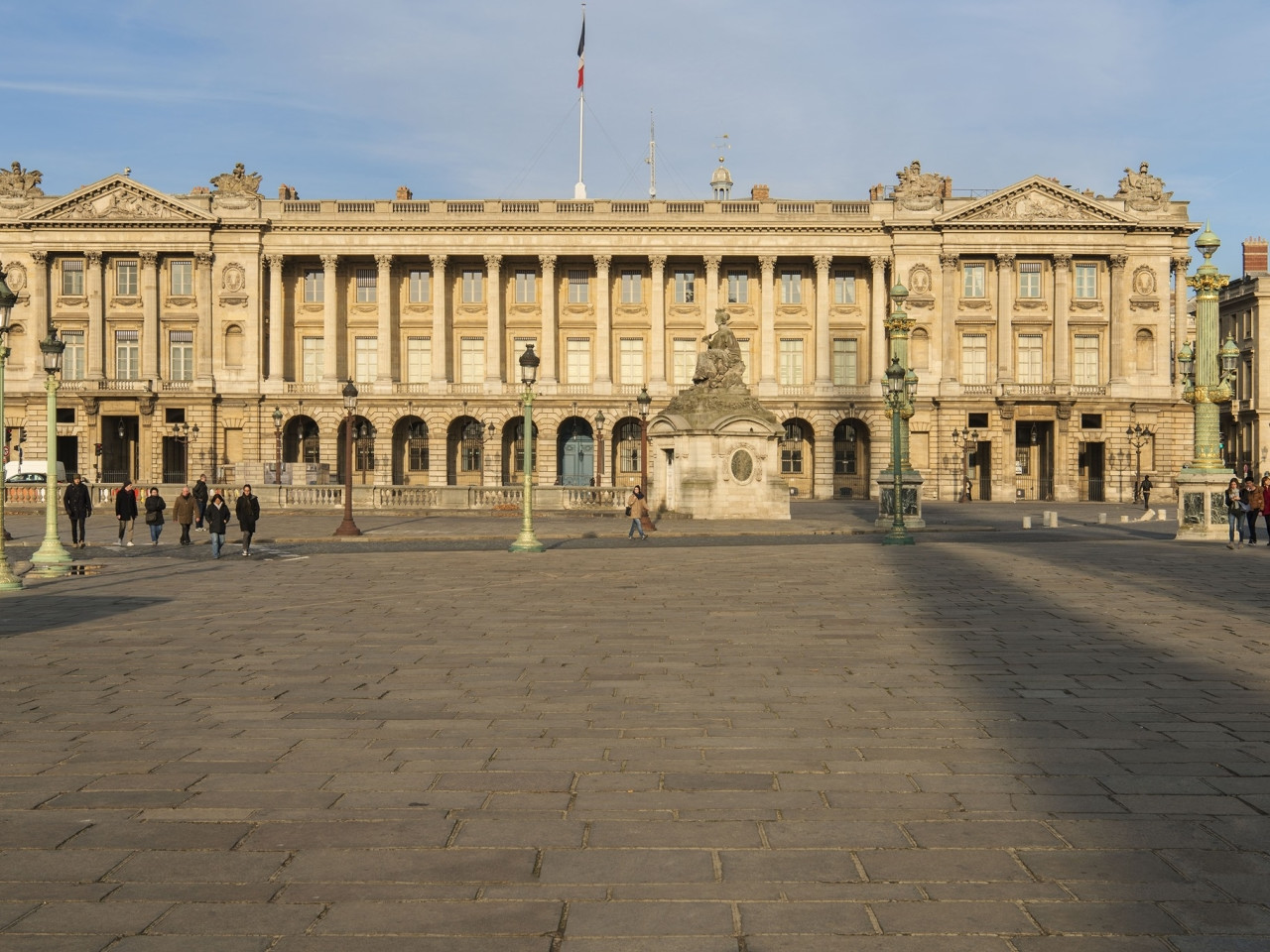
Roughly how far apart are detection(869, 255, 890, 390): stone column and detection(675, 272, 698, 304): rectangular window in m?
11.0

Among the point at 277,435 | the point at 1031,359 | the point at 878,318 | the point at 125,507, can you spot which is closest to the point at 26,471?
the point at 277,435

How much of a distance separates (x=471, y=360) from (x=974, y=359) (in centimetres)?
3092

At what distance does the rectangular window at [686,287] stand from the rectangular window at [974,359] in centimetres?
1682

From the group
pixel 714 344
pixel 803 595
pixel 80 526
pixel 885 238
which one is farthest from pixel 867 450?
pixel 803 595

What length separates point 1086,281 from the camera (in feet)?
247

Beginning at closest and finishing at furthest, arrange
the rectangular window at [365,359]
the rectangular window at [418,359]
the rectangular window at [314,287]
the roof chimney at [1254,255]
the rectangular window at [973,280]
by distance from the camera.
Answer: the rectangular window at [973,280] < the rectangular window at [365,359] < the rectangular window at [418,359] < the rectangular window at [314,287] < the roof chimney at [1254,255]

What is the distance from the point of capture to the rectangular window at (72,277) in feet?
247

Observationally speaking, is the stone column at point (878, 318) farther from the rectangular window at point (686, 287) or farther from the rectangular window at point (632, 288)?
the rectangular window at point (632, 288)

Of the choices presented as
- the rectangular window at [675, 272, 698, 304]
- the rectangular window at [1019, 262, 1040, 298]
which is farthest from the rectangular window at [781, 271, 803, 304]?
the rectangular window at [1019, 262, 1040, 298]

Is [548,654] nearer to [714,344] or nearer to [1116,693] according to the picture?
[1116,693]

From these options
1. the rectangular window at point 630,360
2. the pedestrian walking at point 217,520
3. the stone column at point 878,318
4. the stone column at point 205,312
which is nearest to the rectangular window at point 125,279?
the stone column at point 205,312

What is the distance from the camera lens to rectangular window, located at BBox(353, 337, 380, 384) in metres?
76.6

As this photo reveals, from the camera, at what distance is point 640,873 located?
5.55 metres

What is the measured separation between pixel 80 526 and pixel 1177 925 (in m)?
30.8
